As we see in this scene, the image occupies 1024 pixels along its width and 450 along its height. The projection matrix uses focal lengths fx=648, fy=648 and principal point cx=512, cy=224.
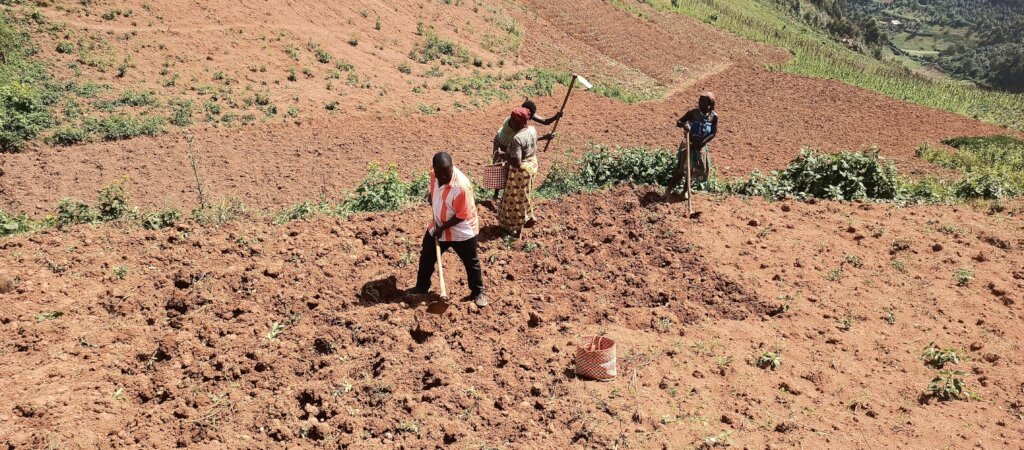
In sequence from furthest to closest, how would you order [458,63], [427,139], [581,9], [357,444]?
[581,9]
[458,63]
[427,139]
[357,444]

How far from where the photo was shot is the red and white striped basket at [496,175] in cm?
804

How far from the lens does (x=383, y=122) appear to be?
44.7 feet

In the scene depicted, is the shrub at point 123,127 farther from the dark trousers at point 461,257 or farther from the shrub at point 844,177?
the shrub at point 844,177

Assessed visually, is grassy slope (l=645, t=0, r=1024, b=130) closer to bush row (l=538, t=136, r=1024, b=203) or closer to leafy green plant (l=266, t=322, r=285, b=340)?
bush row (l=538, t=136, r=1024, b=203)

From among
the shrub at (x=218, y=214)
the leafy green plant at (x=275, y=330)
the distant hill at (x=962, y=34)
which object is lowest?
the leafy green plant at (x=275, y=330)

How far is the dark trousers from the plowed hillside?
4660 mm

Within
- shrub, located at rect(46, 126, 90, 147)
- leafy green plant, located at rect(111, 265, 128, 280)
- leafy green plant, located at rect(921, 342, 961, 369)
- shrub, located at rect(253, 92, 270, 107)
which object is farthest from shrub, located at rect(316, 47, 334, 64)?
leafy green plant, located at rect(921, 342, 961, 369)

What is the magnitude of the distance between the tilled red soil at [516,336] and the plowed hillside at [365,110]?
3.73 metres

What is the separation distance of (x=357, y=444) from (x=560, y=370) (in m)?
1.78

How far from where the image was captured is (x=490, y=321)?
6.27m

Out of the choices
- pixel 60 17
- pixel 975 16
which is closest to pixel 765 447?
pixel 60 17

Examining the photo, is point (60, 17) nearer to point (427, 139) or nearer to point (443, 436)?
point (427, 139)

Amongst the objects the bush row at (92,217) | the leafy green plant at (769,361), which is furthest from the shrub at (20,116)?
the leafy green plant at (769,361)

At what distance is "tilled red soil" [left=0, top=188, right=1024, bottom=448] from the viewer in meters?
4.92
